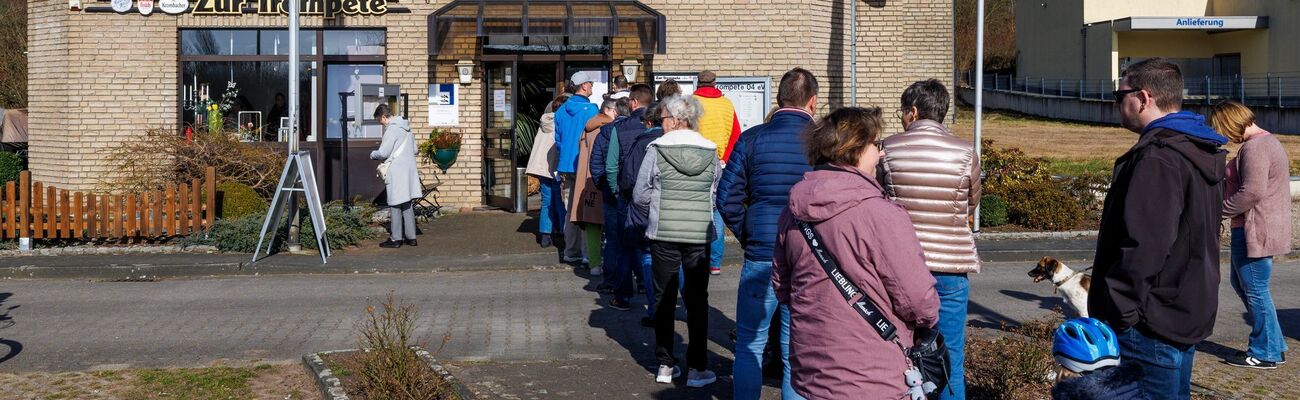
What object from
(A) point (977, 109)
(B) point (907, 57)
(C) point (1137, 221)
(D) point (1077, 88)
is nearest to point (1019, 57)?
(D) point (1077, 88)

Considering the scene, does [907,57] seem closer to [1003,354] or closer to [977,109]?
[977,109]

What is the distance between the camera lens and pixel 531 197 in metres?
17.2

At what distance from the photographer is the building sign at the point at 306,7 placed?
656 inches

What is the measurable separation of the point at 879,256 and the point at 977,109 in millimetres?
10604

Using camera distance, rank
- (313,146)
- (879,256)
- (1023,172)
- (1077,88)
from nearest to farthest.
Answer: (879,256) → (1023,172) → (313,146) → (1077,88)

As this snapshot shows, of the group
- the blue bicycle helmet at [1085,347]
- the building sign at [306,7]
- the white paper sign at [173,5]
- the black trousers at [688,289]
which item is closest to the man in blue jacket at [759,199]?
the black trousers at [688,289]

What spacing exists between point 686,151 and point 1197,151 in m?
3.08

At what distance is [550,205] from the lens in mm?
13062

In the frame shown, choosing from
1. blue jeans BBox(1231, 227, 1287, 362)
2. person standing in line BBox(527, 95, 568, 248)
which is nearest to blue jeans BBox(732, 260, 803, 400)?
blue jeans BBox(1231, 227, 1287, 362)

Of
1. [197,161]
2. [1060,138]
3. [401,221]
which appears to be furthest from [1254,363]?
[1060,138]

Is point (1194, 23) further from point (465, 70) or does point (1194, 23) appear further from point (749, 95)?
point (465, 70)

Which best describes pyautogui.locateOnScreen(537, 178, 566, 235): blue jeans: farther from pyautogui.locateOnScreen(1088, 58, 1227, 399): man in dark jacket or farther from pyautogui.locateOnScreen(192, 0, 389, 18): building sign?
pyautogui.locateOnScreen(1088, 58, 1227, 399): man in dark jacket

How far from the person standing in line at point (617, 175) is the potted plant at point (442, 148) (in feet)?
23.5

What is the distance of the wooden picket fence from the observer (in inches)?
531
